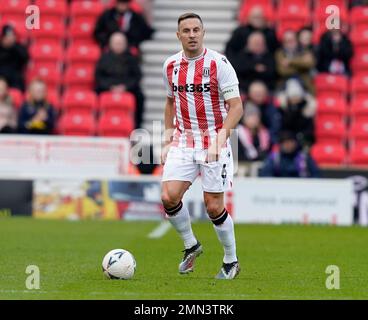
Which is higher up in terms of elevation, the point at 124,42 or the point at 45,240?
the point at 124,42

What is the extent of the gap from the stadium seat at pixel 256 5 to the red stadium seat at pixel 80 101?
10.7 feet

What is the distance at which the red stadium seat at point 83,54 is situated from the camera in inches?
810

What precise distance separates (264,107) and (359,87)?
1.85 meters

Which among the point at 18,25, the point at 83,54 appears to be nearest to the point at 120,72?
the point at 83,54

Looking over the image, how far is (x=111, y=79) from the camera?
1972cm

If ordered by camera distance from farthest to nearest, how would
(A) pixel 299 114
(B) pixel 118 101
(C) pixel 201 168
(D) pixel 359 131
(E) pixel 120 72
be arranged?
(E) pixel 120 72 → (B) pixel 118 101 → (D) pixel 359 131 → (A) pixel 299 114 → (C) pixel 201 168

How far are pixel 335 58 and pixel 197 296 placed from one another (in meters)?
11.8

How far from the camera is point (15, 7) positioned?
21.5m

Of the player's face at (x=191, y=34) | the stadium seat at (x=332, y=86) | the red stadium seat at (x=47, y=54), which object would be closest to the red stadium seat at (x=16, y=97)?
the red stadium seat at (x=47, y=54)

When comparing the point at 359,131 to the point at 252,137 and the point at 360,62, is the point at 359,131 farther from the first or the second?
the point at 252,137

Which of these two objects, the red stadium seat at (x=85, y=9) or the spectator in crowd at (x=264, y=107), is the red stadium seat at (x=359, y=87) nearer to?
the spectator in crowd at (x=264, y=107)

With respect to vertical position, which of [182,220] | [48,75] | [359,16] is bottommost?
[182,220]
